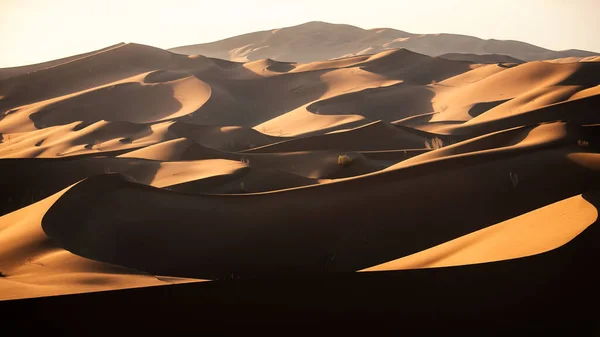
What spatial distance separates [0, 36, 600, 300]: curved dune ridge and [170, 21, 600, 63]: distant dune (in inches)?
2495

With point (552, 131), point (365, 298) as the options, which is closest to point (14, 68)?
point (552, 131)

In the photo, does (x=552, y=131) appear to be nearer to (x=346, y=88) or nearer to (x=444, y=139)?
(x=444, y=139)

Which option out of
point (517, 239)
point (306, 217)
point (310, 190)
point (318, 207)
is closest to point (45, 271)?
point (306, 217)

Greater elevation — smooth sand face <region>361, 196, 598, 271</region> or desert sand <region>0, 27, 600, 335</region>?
smooth sand face <region>361, 196, 598, 271</region>

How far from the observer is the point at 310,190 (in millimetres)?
9453

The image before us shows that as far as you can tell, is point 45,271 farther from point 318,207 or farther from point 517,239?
point 517,239

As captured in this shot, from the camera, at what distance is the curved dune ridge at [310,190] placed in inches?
247

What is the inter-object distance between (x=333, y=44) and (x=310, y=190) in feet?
296

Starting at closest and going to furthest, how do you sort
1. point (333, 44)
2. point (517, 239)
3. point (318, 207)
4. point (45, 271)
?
point (517, 239)
point (45, 271)
point (318, 207)
point (333, 44)

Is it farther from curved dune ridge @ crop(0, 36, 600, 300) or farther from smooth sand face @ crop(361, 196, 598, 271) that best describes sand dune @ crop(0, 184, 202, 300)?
smooth sand face @ crop(361, 196, 598, 271)

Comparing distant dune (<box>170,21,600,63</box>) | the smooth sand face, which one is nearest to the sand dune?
the smooth sand face

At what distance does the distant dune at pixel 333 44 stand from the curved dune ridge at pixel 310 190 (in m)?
63.4

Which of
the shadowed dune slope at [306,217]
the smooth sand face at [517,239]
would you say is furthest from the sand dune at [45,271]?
the smooth sand face at [517,239]

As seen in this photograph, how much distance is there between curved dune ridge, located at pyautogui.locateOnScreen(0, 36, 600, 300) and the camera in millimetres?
6285
